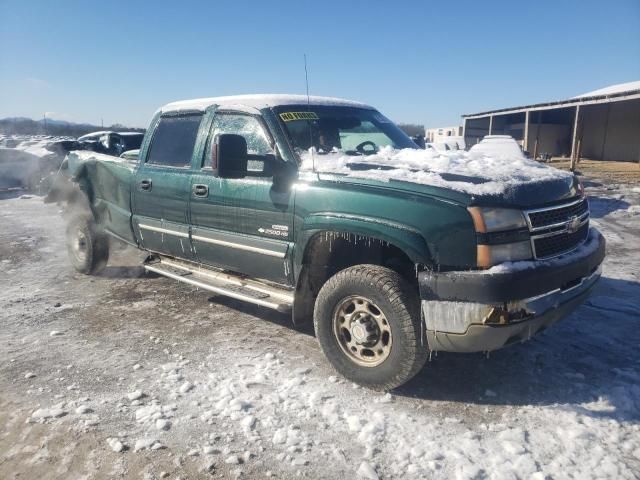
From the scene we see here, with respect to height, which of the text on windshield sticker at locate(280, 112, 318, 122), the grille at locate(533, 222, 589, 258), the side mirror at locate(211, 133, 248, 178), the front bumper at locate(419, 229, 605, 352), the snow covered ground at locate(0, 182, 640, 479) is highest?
the text on windshield sticker at locate(280, 112, 318, 122)

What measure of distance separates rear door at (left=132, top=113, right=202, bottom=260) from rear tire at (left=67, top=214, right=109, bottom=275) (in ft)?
3.78

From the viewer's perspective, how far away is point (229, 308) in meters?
4.82

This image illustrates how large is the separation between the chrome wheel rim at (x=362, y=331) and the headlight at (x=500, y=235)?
0.76 meters

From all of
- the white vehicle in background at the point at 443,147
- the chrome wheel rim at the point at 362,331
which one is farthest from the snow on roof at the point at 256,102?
the chrome wheel rim at the point at 362,331

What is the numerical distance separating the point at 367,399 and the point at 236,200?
1.79 meters

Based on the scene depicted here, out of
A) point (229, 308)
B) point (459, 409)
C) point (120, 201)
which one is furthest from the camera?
point (120, 201)

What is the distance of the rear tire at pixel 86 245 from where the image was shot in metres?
5.76

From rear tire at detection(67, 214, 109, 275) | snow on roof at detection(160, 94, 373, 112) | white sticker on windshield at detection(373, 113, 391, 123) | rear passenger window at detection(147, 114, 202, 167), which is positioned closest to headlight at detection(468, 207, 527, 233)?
snow on roof at detection(160, 94, 373, 112)

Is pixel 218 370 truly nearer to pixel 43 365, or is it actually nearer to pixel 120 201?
pixel 43 365

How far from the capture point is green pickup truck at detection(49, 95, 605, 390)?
107 inches

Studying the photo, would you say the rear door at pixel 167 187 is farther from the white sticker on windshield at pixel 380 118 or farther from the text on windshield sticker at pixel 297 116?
Answer: the white sticker on windshield at pixel 380 118

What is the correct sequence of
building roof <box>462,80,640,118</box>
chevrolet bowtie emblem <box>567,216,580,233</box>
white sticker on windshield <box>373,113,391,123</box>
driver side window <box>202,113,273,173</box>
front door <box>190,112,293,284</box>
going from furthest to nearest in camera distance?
building roof <box>462,80,640,118</box> → white sticker on windshield <box>373,113,391,123</box> → driver side window <box>202,113,273,173</box> → front door <box>190,112,293,284</box> → chevrolet bowtie emblem <box>567,216,580,233</box>

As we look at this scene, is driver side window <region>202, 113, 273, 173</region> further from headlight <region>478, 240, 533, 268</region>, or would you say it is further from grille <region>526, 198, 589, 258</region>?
grille <region>526, 198, 589, 258</region>

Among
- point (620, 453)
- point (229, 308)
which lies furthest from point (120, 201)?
point (620, 453)
